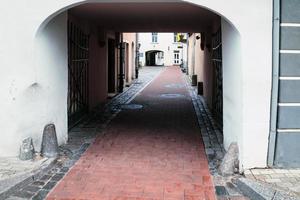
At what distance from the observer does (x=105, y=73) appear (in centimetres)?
1404

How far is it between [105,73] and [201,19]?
508 centimetres

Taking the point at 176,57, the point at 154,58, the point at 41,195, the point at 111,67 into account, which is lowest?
the point at 41,195

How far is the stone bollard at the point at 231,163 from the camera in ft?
18.4

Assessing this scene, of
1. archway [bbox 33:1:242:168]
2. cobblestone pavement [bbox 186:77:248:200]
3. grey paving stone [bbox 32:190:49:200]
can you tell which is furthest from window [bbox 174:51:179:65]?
grey paving stone [bbox 32:190:49:200]

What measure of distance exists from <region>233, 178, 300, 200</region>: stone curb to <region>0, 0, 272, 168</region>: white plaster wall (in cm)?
60

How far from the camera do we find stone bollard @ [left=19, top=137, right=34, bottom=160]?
5941mm

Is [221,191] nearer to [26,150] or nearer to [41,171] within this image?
[41,171]

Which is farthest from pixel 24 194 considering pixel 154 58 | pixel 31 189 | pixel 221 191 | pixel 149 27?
pixel 154 58

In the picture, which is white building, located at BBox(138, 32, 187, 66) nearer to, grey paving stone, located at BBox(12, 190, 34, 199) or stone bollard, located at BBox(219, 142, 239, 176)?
stone bollard, located at BBox(219, 142, 239, 176)

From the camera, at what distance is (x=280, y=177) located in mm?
5191

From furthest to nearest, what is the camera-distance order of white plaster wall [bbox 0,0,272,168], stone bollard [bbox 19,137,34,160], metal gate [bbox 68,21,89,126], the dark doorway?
the dark doorway
metal gate [bbox 68,21,89,126]
stone bollard [bbox 19,137,34,160]
white plaster wall [bbox 0,0,272,168]

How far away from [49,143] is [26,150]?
1.39 feet

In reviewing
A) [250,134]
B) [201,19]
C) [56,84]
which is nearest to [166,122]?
[201,19]

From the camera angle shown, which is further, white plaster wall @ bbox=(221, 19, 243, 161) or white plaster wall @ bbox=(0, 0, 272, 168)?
white plaster wall @ bbox=(221, 19, 243, 161)
